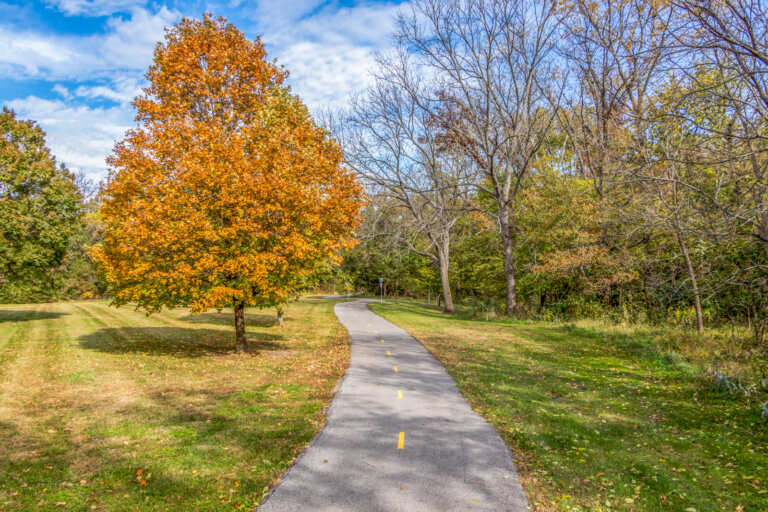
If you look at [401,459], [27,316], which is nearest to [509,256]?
[401,459]

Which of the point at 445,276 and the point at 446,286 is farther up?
the point at 445,276

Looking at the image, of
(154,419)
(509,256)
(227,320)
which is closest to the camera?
(154,419)

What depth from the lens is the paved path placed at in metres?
4.59

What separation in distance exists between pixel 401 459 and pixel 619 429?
390 centimetres

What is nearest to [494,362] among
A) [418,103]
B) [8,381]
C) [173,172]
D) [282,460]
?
[282,460]

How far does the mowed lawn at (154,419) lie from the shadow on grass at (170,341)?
0.11 m

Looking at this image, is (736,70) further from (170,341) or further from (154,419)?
(170,341)

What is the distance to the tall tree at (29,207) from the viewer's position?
769 inches

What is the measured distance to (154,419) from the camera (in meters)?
7.26

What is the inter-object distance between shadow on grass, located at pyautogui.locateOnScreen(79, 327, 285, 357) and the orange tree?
8.55ft

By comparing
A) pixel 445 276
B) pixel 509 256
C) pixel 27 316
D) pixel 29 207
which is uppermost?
pixel 29 207

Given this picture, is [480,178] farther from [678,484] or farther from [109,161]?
[678,484]

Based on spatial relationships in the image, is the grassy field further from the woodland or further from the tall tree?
the tall tree

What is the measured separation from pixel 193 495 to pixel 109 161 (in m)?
10.5
